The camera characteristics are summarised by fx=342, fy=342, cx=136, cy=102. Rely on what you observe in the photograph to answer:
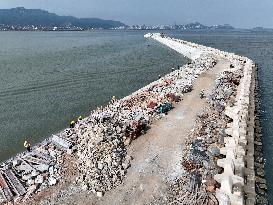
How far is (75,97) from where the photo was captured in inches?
1882

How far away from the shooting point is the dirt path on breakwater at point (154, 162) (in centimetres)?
2056

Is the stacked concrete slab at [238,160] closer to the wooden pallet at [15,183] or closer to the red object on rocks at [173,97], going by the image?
the red object on rocks at [173,97]

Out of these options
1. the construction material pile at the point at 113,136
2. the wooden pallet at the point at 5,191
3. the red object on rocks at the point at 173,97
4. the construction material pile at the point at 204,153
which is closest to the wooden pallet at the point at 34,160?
the construction material pile at the point at 113,136

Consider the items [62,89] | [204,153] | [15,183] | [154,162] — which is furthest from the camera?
[62,89]

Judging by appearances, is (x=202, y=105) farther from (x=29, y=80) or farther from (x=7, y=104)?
(x=29, y=80)

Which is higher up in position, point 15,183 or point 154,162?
point 154,162

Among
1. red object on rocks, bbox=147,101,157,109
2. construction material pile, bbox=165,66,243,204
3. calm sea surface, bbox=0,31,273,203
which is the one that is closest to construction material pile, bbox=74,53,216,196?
red object on rocks, bbox=147,101,157,109

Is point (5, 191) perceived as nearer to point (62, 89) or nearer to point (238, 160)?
point (238, 160)

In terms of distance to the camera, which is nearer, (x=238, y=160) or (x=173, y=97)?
(x=238, y=160)

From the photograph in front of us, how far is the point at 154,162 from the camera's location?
24203mm

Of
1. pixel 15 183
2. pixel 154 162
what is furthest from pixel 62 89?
pixel 154 162

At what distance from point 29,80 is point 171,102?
101 ft

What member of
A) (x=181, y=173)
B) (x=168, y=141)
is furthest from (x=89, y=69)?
(x=181, y=173)

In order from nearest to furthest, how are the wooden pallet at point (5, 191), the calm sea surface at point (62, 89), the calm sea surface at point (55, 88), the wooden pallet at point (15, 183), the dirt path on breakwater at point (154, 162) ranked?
the dirt path on breakwater at point (154, 162) < the wooden pallet at point (5, 191) < the wooden pallet at point (15, 183) < the calm sea surface at point (62, 89) < the calm sea surface at point (55, 88)
